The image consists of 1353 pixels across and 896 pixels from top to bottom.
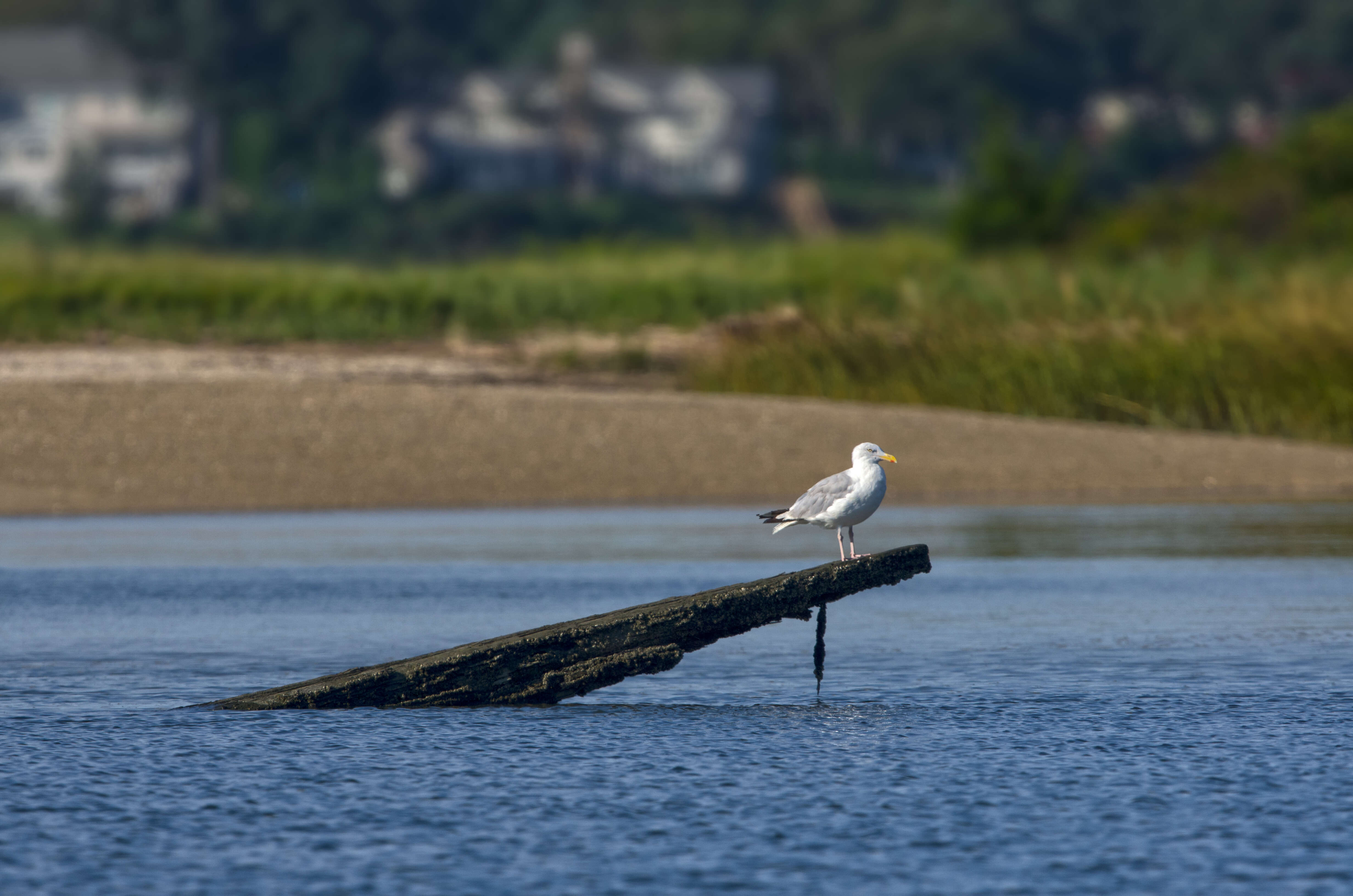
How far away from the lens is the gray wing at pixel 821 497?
8.77 metres

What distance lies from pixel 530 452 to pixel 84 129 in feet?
253

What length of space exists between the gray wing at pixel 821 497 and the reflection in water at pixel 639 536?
17.6 ft

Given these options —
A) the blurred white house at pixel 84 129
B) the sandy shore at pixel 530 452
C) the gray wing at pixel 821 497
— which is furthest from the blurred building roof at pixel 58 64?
the gray wing at pixel 821 497

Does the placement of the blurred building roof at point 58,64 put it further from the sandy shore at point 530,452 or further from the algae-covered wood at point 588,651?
the algae-covered wood at point 588,651

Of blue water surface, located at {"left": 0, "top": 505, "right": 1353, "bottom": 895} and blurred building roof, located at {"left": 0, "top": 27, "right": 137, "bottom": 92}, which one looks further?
blurred building roof, located at {"left": 0, "top": 27, "right": 137, "bottom": 92}

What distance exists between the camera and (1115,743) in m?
8.14

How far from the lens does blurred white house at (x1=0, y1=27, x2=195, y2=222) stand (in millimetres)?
80688

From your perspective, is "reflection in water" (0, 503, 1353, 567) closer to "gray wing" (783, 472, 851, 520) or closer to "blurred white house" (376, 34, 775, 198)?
"gray wing" (783, 472, 851, 520)

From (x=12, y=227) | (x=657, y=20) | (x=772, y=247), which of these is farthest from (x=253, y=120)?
(x=772, y=247)

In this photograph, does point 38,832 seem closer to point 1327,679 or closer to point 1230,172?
point 1327,679

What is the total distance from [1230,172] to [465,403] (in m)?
25.5

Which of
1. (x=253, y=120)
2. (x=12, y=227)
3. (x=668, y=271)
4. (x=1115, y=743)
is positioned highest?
(x=253, y=120)

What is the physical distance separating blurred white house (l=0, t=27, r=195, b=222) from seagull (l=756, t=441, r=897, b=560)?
65.0 metres

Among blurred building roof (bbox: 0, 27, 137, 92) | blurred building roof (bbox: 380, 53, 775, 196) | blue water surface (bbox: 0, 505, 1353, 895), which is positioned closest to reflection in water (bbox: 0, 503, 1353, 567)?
blue water surface (bbox: 0, 505, 1353, 895)
